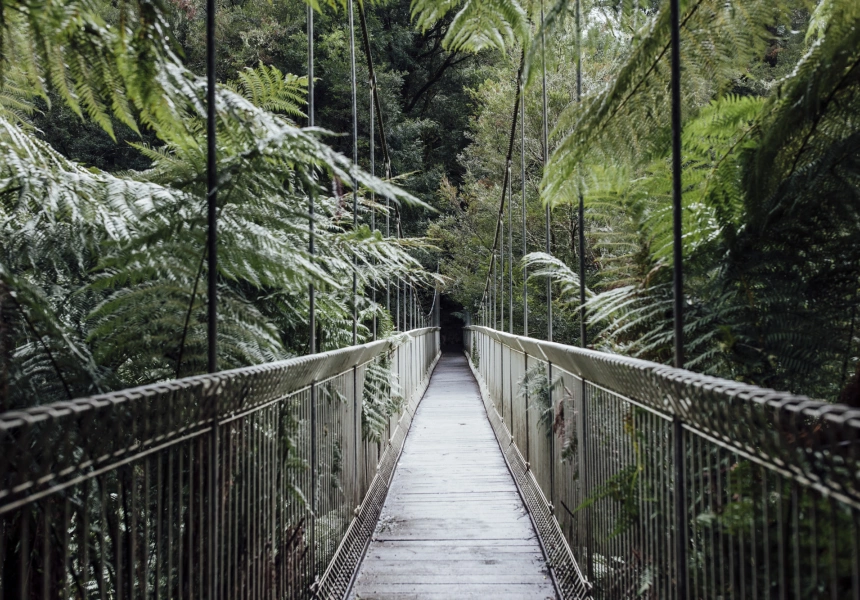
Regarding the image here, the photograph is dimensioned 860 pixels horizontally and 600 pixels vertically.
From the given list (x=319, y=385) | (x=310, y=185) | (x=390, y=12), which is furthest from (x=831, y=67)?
(x=390, y=12)

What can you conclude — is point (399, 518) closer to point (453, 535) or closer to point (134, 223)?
point (453, 535)

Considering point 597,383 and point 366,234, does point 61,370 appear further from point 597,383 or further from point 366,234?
point 597,383

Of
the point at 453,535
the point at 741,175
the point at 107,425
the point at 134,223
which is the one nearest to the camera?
the point at 107,425

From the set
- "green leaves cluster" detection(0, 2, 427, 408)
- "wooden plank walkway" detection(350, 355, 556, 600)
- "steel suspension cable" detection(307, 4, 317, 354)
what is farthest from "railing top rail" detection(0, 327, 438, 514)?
"wooden plank walkway" detection(350, 355, 556, 600)

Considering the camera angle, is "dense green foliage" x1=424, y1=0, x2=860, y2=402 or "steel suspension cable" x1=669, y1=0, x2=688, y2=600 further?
"dense green foliage" x1=424, y1=0, x2=860, y2=402

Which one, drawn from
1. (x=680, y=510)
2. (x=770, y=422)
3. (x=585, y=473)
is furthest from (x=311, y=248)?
(x=770, y=422)

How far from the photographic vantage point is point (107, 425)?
79cm

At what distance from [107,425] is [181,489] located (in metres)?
0.37

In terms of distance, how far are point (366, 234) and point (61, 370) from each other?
50.1 inches

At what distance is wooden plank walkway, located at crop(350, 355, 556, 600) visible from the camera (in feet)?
8.73

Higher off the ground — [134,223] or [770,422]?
[134,223]

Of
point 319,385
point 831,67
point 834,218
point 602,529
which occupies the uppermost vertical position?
point 831,67

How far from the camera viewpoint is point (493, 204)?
14.0m

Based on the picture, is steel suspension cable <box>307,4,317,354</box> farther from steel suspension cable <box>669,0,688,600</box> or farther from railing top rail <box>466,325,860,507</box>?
railing top rail <box>466,325,860,507</box>
